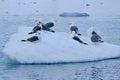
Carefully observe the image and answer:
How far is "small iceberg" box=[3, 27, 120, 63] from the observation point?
13.9m

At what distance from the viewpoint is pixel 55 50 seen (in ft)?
46.4

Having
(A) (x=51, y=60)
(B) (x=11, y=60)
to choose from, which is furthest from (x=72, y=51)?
(B) (x=11, y=60)

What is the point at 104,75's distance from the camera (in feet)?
41.9

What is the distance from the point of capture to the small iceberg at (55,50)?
45.4 ft

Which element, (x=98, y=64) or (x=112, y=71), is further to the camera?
(x=98, y=64)

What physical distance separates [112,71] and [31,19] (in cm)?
1979

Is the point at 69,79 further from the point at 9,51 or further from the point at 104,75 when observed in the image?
the point at 9,51

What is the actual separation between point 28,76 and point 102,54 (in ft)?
9.48

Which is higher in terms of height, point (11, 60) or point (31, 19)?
point (31, 19)

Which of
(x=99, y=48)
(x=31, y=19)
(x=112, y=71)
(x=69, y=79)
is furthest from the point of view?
(x=31, y=19)

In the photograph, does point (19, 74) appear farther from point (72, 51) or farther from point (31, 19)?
point (31, 19)

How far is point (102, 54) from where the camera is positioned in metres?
14.9

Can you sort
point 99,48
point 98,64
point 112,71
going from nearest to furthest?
point 112,71, point 98,64, point 99,48

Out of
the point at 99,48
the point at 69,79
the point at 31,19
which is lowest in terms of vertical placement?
the point at 69,79
